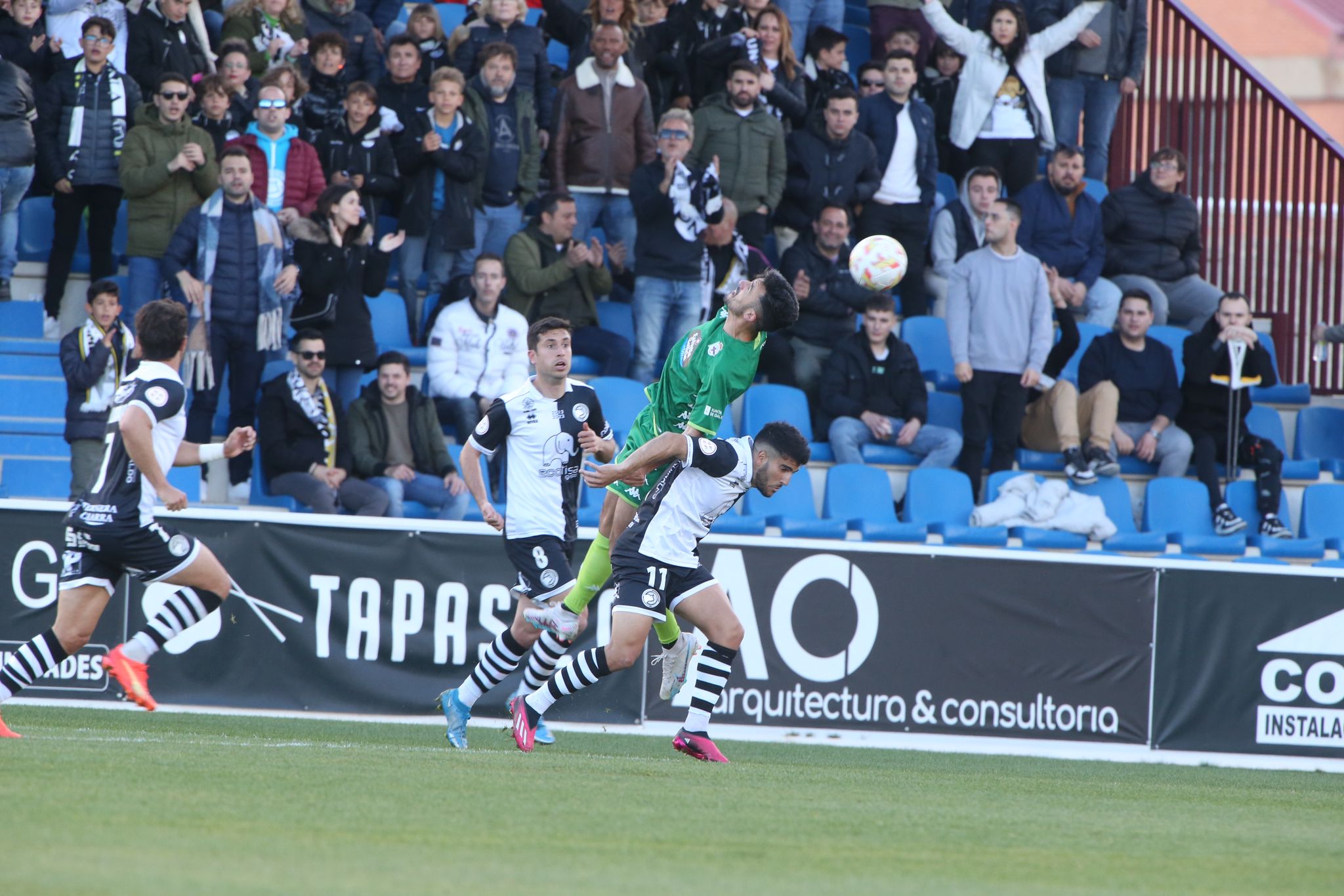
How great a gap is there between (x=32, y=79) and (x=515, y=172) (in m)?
4.19

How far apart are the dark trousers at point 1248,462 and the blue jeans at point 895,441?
2.37m

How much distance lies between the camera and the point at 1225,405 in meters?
14.8

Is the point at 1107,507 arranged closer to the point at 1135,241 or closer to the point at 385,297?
the point at 1135,241

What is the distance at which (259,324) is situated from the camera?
1262cm

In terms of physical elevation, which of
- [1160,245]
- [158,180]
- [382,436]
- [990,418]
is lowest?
[382,436]

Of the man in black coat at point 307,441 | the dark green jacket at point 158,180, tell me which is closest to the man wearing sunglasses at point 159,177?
the dark green jacket at point 158,180

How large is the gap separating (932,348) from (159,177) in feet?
24.0

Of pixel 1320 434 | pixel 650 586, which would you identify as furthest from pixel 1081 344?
pixel 650 586

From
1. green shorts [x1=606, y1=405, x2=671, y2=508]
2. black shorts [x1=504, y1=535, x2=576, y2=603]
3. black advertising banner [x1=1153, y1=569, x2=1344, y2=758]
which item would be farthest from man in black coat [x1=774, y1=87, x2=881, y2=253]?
black shorts [x1=504, y1=535, x2=576, y2=603]

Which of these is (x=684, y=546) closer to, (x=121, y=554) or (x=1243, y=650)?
(x=121, y=554)

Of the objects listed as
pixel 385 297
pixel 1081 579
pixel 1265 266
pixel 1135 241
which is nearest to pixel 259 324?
pixel 385 297

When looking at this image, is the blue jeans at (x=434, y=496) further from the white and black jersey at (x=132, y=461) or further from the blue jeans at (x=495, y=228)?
the white and black jersey at (x=132, y=461)

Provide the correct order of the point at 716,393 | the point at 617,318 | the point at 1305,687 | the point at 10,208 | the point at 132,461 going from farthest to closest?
the point at 617,318, the point at 10,208, the point at 1305,687, the point at 716,393, the point at 132,461

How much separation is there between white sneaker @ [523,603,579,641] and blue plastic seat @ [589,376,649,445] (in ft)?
14.7
